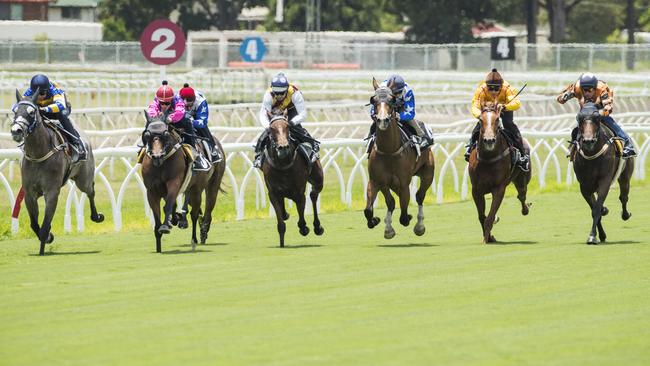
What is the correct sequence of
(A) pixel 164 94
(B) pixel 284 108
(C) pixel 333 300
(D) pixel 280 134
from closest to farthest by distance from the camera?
1. (C) pixel 333 300
2. (D) pixel 280 134
3. (A) pixel 164 94
4. (B) pixel 284 108

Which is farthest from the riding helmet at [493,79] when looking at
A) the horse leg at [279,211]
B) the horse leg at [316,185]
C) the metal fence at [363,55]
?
the metal fence at [363,55]

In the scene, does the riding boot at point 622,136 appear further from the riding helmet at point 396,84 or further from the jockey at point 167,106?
the jockey at point 167,106

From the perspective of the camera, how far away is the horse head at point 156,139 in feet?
51.2

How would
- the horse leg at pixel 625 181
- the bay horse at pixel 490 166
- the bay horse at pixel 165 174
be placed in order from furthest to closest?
the horse leg at pixel 625 181 < the bay horse at pixel 490 166 < the bay horse at pixel 165 174

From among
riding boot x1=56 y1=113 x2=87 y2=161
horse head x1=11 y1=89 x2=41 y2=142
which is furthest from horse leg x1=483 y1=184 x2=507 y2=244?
horse head x1=11 y1=89 x2=41 y2=142

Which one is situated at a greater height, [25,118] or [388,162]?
[25,118]

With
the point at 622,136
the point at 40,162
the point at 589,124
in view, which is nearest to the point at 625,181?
the point at 622,136

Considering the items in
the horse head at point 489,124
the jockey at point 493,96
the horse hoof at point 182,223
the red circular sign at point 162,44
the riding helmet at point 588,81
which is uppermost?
the red circular sign at point 162,44

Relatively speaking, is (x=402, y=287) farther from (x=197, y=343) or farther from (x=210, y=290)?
(x=197, y=343)

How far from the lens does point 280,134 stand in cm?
1583

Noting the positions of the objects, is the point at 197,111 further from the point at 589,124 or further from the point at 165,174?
the point at 589,124

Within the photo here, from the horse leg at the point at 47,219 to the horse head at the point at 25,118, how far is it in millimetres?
751

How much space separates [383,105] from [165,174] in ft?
7.73

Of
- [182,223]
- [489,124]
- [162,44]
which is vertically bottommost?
[182,223]
